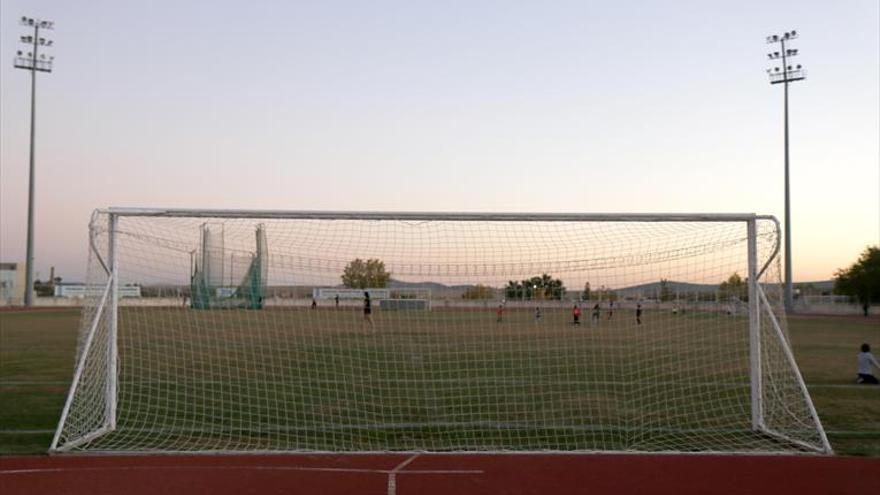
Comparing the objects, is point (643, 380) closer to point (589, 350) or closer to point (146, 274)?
point (589, 350)

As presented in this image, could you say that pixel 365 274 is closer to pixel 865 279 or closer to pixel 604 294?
pixel 604 294

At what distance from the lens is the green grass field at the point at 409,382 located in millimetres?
10766

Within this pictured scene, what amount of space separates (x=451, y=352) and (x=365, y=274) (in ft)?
20.6

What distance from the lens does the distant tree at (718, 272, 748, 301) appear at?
13.8 meters

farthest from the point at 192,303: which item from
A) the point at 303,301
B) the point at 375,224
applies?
the point at 375,224

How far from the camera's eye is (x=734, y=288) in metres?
14.5

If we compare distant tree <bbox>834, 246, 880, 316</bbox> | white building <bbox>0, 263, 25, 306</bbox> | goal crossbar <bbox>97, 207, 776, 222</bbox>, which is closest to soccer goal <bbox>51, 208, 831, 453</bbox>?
goal crossbar <bbox>97, 207, 776, 222</bbox>

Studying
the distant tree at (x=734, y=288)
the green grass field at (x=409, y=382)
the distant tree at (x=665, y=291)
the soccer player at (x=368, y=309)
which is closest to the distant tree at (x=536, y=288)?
the green grass field at (x=409, y=382)

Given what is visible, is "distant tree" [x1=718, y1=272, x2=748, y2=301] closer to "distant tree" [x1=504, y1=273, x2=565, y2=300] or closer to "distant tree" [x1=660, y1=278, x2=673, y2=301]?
"distant tree" [x1=660, y1=278, x2=673, y2=301]
